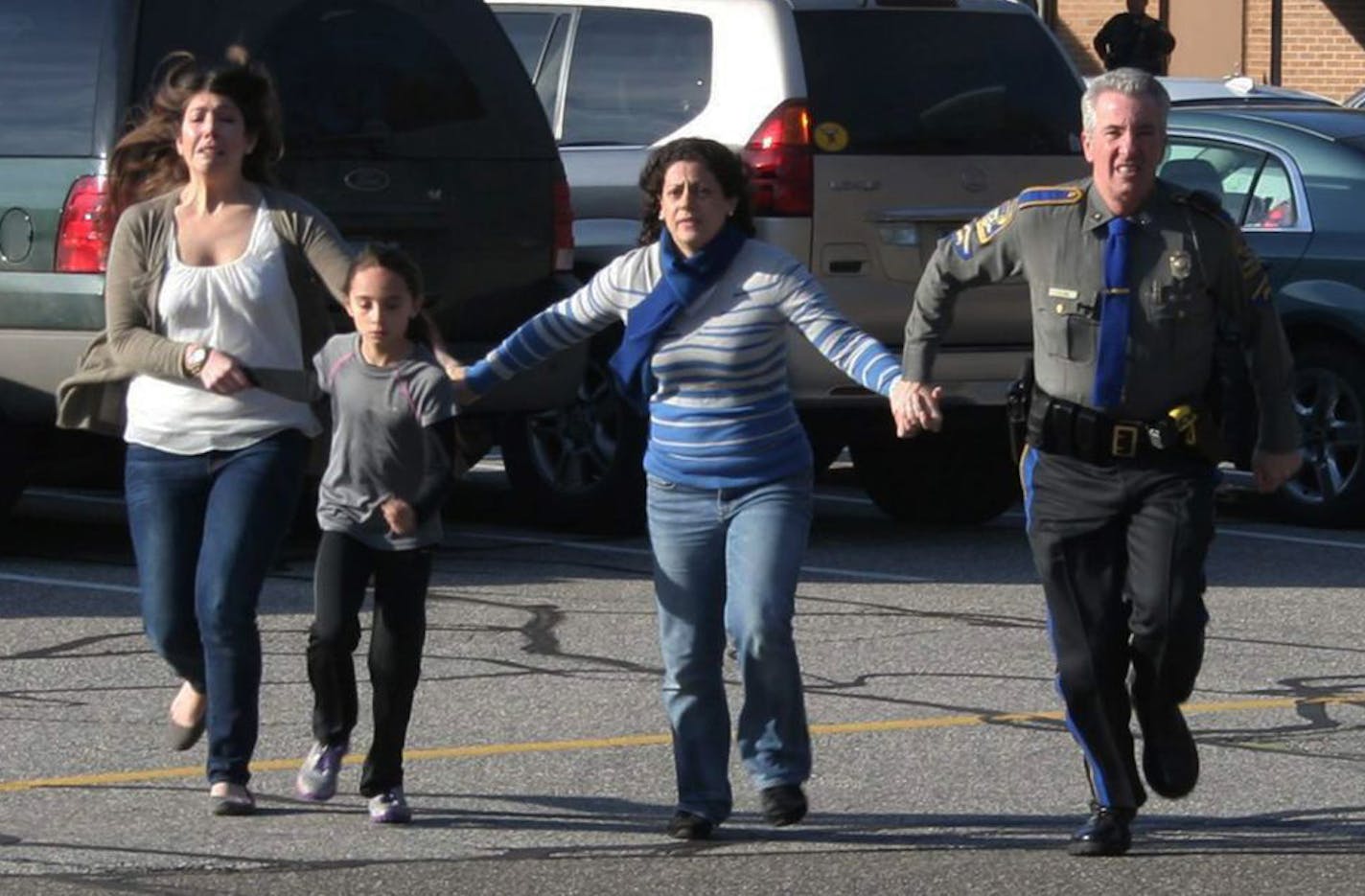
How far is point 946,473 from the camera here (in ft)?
41.9

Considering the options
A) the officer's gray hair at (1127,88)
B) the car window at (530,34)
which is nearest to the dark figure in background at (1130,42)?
the car window at (530,34)

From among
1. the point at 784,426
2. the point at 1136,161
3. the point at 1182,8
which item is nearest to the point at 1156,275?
the point at 1136,161

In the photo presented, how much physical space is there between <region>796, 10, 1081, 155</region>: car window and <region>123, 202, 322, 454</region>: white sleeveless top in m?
4.58

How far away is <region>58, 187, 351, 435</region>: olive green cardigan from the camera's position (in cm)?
714

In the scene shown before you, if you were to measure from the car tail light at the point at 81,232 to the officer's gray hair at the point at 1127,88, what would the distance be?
4.36 m

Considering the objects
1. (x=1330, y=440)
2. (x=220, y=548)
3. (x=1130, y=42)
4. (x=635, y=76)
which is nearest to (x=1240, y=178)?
(x=1330, y=440)

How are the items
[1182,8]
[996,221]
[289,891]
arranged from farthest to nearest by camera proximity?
[1182,8]
[996,221]
[289,891]

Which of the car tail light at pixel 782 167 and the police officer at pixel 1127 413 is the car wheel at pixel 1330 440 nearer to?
the car tail light at pixel 782 167

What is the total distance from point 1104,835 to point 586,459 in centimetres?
557

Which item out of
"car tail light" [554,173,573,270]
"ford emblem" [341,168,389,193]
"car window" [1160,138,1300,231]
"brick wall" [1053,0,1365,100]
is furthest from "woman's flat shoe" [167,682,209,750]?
"brick wall" [1053,0,1365,100]

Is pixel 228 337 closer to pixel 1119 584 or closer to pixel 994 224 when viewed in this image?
pixel 994 224

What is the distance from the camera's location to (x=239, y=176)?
7.24 meters

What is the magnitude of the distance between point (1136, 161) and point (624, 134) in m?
5.66

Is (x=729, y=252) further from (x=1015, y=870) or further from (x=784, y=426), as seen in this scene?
(x=1015, y=870)
